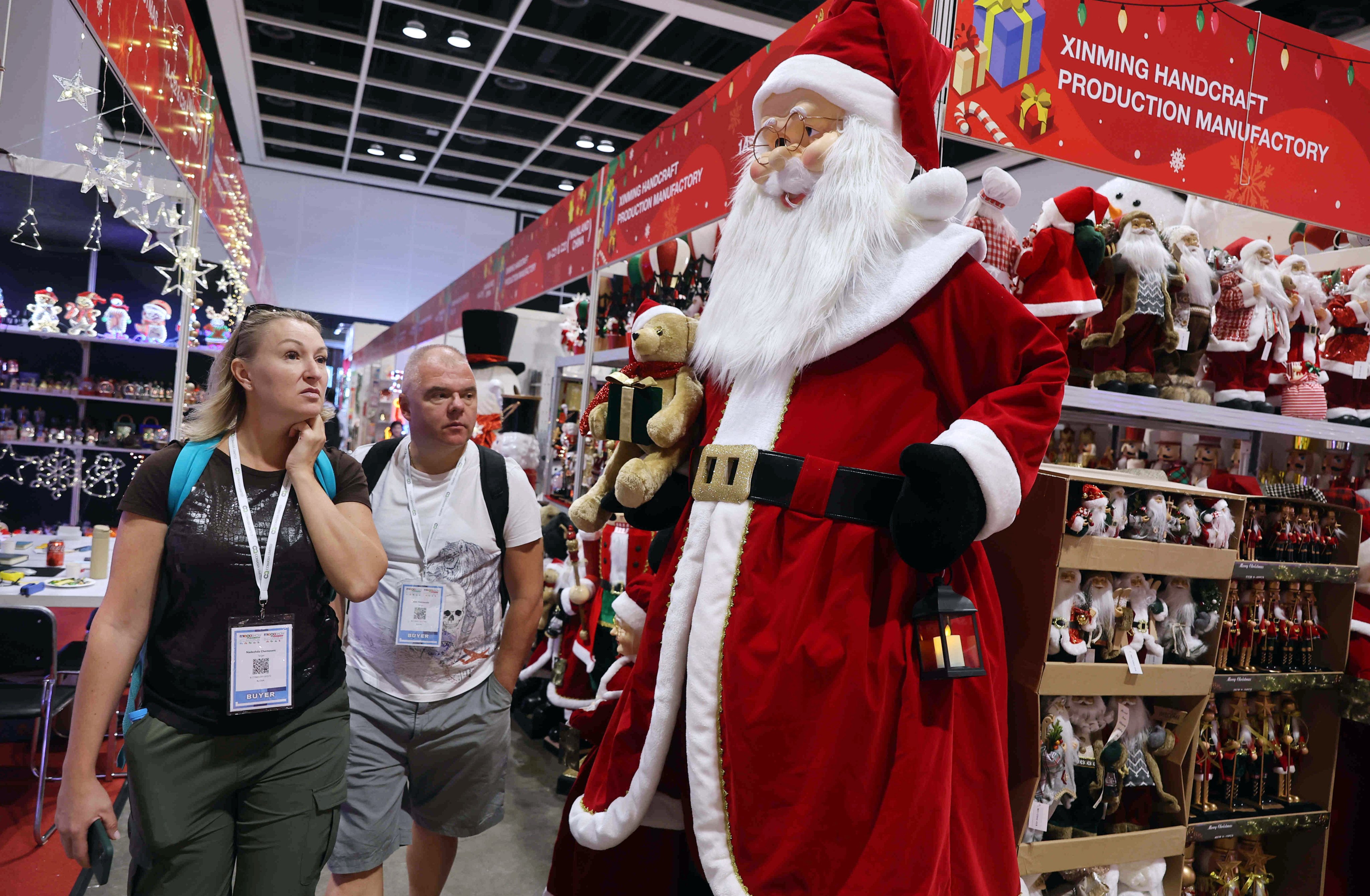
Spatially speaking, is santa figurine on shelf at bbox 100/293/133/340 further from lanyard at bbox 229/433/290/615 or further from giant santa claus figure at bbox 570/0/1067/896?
giant santa claus figure at bbox 570/0/1067/896

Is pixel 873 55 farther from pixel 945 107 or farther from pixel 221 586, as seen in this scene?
pixel 221 586

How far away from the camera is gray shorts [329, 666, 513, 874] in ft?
7.00

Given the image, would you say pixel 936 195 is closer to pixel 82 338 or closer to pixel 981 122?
pixel 981 122

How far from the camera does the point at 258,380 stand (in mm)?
1757

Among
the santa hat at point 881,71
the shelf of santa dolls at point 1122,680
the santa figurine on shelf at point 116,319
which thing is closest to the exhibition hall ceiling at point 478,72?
the santa figurine on shelf at point 116,319

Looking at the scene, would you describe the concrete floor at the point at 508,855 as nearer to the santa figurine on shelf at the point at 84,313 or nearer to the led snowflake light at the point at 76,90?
the led snowflake light at the point at 76,90

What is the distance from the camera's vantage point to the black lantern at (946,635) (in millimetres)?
1277

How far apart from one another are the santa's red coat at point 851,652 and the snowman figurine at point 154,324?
5.20 metres

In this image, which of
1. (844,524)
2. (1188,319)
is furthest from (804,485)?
(1188,319)

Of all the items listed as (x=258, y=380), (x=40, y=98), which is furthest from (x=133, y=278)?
(x=258, y=380)

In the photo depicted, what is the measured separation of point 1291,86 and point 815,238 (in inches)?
82.0

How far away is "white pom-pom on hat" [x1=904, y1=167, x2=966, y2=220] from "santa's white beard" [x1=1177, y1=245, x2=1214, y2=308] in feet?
4.60

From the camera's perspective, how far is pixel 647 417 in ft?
5.55

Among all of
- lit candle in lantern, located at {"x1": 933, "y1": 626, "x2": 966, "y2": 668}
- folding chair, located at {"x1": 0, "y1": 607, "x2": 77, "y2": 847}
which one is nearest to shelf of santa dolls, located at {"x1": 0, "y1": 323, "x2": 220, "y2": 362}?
folding chair, located at {"x1": 0, "y1": 607, "x2": 77, "y2": 847}
